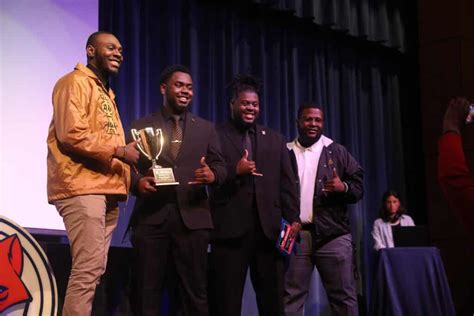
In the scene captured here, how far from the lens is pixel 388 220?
20.2 feet

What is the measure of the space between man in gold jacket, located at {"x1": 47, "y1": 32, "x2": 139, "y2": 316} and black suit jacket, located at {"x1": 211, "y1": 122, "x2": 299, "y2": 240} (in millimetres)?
655

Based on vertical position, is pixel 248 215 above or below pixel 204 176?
below

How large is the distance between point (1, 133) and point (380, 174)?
4.04m

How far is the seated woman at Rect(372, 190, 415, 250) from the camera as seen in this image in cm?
606

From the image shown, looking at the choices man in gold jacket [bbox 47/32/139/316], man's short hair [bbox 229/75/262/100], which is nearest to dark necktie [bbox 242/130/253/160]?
man's short hair [bbox 229/75/262/100]

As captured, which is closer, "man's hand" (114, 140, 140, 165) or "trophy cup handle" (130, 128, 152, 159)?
"man's hand" (114, 140, 140, 165)

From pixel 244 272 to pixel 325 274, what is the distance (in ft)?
2.38

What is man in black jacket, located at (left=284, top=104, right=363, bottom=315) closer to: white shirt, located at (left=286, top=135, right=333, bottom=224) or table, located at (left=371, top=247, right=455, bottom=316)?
white shirt, located at (left=286, top=135, right=333, bottom=224)

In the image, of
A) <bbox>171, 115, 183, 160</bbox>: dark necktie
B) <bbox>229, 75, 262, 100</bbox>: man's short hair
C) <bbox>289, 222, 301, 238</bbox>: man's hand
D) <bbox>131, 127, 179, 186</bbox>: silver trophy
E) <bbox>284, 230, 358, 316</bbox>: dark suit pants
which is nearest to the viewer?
<bbox>131, 127, 179, 186</bbox>: silver trophy

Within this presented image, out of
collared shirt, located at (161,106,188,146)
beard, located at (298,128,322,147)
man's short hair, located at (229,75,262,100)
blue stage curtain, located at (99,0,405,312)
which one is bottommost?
beard, located at (298,128,322,147)

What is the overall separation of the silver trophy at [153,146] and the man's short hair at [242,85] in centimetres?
72

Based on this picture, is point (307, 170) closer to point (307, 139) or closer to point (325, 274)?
point (307, 139)

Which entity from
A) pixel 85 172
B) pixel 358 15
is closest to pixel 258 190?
pixel 85 172

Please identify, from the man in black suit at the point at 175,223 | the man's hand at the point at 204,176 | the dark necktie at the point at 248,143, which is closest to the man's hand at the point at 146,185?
the man in black suit at the point at 175,223
